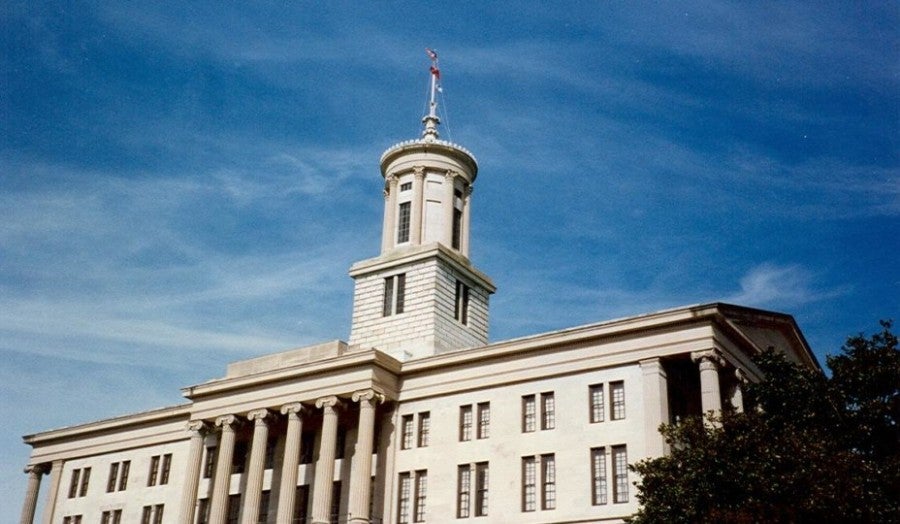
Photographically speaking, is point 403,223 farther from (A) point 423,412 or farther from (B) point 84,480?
(B) point 84,480

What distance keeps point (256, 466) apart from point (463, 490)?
1096 cm

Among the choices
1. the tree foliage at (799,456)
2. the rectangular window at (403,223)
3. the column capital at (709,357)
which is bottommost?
the tree foliage at (799,456)

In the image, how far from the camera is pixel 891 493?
3186 cm

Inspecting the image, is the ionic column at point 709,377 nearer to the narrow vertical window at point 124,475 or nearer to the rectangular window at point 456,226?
the rectangular window at point 456,226

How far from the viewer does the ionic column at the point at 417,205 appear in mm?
59812

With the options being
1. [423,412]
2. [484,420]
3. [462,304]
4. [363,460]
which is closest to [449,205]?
[462,304]

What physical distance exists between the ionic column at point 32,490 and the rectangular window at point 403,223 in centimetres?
2704

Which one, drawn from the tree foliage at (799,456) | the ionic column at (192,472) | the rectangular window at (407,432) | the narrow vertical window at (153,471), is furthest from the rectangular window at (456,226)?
the tree foliage at (799,456)

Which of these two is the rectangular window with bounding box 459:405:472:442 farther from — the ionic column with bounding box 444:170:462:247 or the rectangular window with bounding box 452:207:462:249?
the rectangular window with bounding box 452:207:462:249

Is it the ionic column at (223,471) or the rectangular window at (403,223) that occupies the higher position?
the rectangular window at (403,223)

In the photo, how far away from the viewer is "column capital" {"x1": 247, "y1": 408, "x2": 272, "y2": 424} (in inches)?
2053

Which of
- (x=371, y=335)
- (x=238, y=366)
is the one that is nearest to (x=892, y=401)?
(x=371, y=335)

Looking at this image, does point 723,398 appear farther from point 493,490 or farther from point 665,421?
point 493,490

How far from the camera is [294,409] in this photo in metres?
51.2
